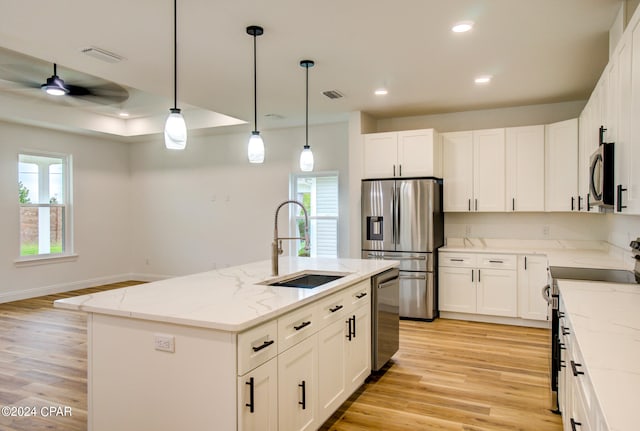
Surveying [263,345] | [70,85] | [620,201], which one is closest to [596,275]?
[620,201]

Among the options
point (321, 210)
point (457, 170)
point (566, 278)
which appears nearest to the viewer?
point (566, 278)

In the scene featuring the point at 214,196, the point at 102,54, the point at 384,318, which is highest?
the point at 102,54

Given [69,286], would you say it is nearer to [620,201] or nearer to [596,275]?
[596,275]

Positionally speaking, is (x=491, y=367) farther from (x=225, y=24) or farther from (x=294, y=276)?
(x=225, y=24)

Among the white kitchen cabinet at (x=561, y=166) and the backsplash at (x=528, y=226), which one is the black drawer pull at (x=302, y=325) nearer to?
the white kitchen cabinet at (x=561, y=166)

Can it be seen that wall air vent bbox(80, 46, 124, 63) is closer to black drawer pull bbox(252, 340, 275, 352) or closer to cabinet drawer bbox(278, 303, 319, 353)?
cabinet drawer bbox(278, 303, 319, 353)

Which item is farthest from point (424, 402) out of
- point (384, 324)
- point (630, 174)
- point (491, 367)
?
point (630, 174)

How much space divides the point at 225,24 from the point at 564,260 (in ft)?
11.0

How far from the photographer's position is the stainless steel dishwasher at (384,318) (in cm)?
336

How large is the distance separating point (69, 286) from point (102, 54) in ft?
16.9

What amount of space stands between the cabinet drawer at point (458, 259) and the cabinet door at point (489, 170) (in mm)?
625

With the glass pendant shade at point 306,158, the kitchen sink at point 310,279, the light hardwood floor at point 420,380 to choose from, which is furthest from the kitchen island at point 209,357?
the glass pendant shade at point 306,158

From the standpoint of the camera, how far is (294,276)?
3.14m

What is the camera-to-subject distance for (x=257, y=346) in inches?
74.9
